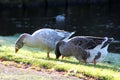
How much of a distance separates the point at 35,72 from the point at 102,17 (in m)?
38.3

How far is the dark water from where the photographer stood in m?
38.0

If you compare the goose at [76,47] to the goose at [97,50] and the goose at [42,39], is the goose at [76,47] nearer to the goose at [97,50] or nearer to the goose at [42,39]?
the goose at [97,50]

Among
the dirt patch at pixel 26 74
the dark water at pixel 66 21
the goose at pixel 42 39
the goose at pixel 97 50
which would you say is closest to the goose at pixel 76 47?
the goose at pixel 97 50

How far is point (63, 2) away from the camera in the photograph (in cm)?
6412

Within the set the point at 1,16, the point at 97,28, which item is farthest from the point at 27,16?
the point at 97,28

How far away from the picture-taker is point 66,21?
45.4 metres

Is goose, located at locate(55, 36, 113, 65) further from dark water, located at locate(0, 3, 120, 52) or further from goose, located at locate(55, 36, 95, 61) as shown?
dark water, located at locate(0, 3, 120, 52)

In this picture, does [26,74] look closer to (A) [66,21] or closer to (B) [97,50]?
(B) [97,50]

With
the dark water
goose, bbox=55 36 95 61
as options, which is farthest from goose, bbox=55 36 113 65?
the dark water

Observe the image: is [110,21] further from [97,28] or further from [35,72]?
[35,72]

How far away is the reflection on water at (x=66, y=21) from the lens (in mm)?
38056

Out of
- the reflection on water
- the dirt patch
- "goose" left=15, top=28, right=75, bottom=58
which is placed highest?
the reflection on water

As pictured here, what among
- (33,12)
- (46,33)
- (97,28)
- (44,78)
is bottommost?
(44,78)

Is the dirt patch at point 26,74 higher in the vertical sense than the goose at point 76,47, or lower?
lower
